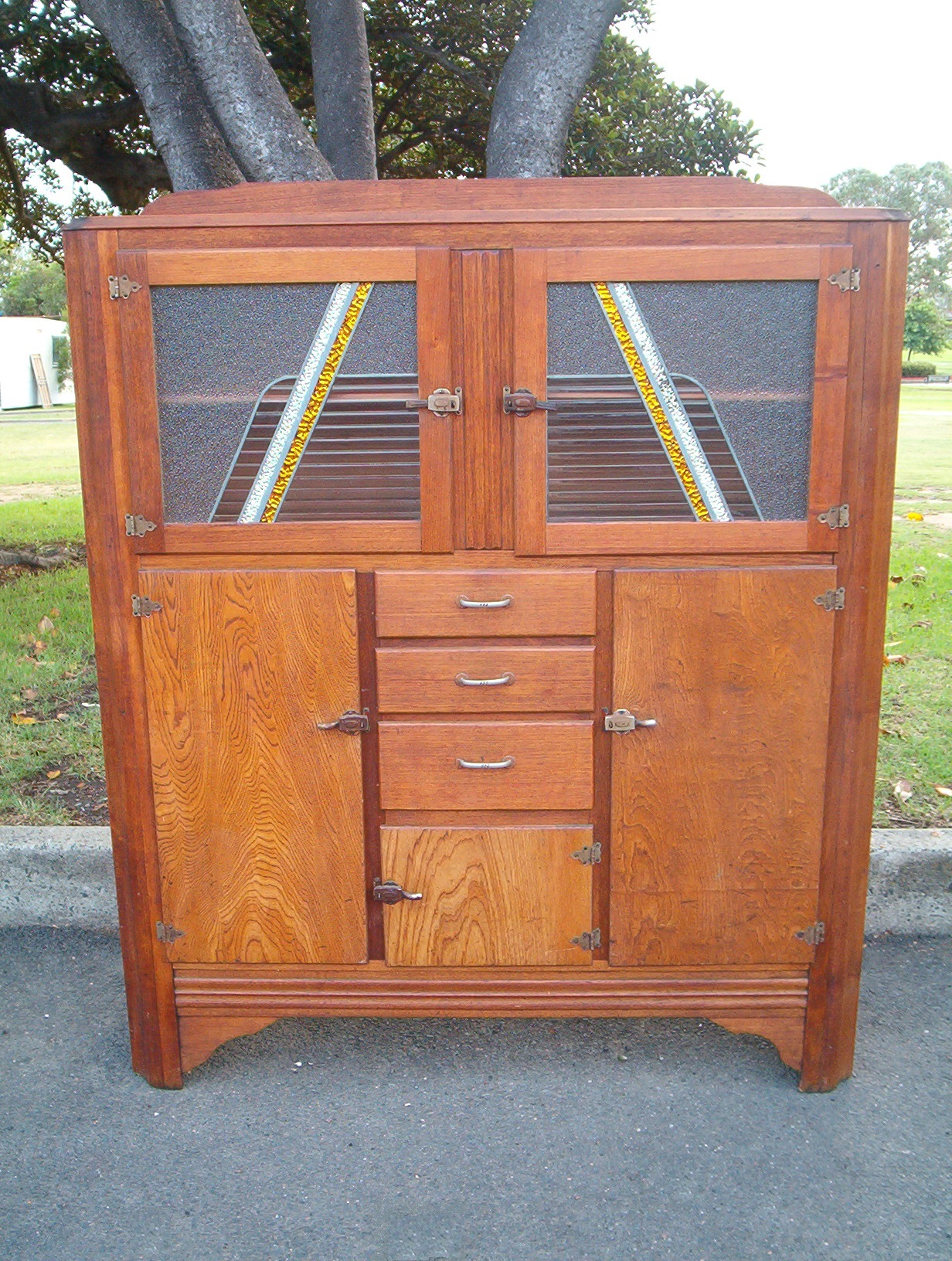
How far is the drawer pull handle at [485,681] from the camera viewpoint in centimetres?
232

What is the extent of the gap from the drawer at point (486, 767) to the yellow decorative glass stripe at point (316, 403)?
57 cm

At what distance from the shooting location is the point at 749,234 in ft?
7.06

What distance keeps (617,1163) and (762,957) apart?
57cm

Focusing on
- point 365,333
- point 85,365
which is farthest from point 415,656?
point 85,365

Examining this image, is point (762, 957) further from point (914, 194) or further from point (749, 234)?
point (914, 194)

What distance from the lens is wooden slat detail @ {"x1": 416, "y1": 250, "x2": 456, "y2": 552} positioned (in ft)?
7.10

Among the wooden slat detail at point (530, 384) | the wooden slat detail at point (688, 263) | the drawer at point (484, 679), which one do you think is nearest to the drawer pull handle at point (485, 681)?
the drawer at point (484, 679)

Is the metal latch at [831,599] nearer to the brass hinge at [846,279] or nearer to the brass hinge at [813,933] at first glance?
the brass hinge at [846,279]

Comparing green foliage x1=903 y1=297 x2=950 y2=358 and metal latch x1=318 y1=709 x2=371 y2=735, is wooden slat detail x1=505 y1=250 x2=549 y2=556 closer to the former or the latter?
metal latch x1=318 y1=709 x2=371 y2=735

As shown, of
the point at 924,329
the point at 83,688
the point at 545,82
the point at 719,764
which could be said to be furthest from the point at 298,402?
the point at 924,329

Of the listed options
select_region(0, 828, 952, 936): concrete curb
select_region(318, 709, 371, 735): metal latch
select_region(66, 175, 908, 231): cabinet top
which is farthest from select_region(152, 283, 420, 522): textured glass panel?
select_region(0, 828, 952, 936): concrete curb

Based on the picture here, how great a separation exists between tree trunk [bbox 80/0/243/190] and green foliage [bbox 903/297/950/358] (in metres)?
34.0

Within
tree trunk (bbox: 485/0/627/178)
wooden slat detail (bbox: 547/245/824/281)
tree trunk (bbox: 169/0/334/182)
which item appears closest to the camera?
wooden slat detail (bbox: 547/245/824/281)

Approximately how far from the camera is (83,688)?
15.4 ft
